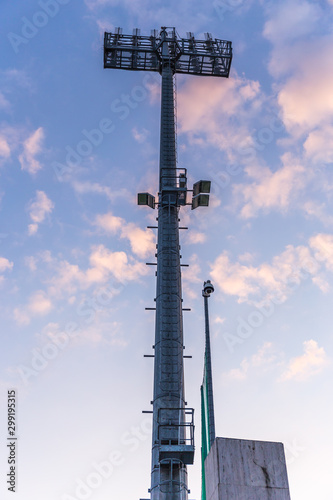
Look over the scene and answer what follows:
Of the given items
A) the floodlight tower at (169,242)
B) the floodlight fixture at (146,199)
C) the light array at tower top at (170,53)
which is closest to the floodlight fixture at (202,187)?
the floodlight tower at (169,242)

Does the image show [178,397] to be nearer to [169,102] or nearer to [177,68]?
[169,102]

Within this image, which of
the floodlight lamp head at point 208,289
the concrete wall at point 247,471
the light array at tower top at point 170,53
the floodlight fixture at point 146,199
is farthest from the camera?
the light array at tower top at point 170,53

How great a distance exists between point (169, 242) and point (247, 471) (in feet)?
46.4

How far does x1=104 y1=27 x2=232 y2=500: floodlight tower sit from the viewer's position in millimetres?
16281

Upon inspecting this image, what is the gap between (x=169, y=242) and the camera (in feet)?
72.9

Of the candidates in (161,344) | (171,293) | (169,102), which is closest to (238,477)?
(161,344)

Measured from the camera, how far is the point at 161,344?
19.1 meters

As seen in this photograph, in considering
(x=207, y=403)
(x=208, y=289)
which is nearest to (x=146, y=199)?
(x=208, y=289)

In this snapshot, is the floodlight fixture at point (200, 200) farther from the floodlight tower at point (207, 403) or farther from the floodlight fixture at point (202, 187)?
the floodlight tower at point (207, 403)

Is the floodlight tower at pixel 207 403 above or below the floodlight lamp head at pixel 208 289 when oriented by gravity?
below

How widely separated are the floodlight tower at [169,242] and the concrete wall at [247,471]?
7.43 metres

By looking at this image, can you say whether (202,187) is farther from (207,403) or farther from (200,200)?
(207,403)

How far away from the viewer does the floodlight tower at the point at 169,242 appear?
16281 millimetres

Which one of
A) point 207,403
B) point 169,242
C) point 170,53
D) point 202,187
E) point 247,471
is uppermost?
point 170,53
